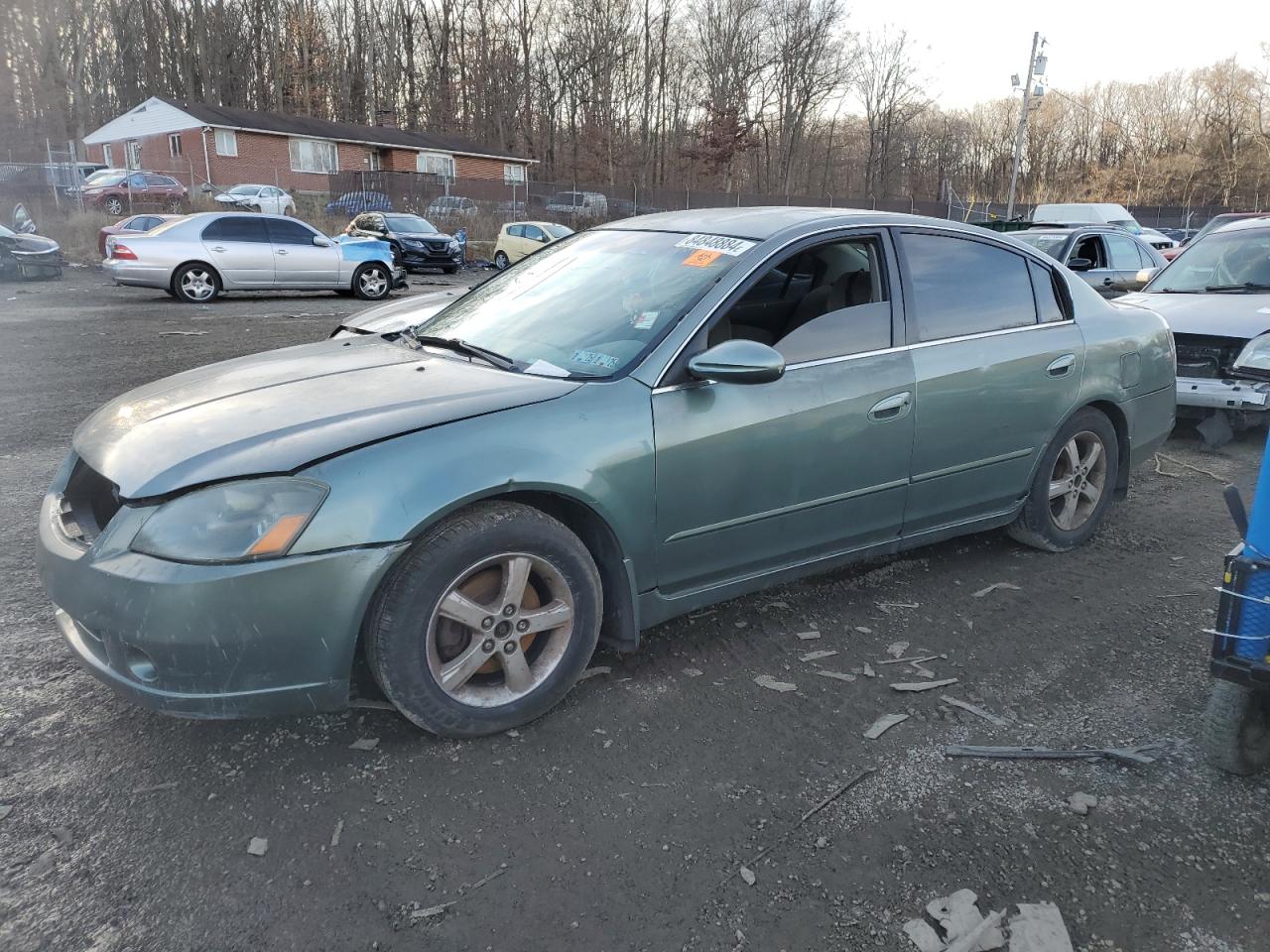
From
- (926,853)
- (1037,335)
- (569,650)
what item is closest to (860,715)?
(926,853)

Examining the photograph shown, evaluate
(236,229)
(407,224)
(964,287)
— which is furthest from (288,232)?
(964,287)

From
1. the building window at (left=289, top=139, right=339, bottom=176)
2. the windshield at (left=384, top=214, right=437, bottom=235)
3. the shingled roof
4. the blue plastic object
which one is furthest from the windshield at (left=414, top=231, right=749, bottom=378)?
the building window at (left=289, top=139, right=339, bottom=176)

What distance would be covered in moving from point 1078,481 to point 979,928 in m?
2.97

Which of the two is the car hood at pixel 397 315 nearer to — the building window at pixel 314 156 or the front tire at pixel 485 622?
the front tire at pixel 485 622

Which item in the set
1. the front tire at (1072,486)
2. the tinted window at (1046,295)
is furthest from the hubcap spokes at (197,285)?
the front tire at (1072,486)

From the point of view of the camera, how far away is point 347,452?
102 inches

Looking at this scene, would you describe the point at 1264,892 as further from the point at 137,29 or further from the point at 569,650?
the point at 137,29

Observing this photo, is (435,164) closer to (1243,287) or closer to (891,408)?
(1243,287)

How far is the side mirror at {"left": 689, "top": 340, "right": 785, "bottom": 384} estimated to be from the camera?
3.02 meters

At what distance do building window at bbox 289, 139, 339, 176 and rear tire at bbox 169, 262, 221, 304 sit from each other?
105 feet

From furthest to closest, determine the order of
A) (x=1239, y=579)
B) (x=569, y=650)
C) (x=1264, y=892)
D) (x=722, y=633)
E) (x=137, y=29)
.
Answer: (x=137, y=29) → (x=722, y=633) → (x=569, y=650) → (x=1239, y=579) → (x=1264, y=892)

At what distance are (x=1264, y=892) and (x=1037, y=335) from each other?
2.58 m

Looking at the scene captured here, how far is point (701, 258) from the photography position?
11.5ft

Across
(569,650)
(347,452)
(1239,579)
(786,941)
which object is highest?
(347,452)
